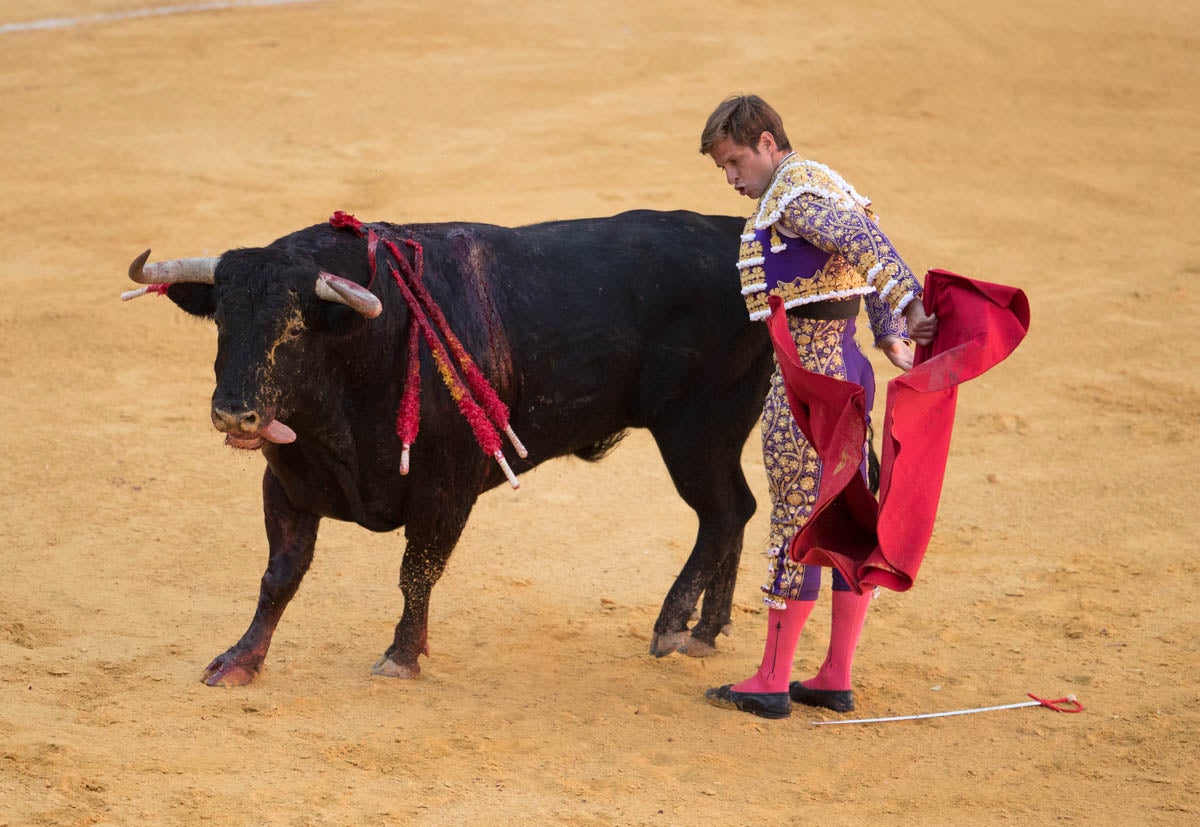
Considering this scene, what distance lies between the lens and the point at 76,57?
1273 cm

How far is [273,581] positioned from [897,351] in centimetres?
201

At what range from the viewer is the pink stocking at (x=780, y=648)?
179 inches

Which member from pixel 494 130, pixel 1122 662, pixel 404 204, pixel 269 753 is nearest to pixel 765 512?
pixel 1122 662

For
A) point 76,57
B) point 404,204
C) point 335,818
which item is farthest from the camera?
point 76,57

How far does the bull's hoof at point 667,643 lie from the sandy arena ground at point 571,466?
5 centimetres

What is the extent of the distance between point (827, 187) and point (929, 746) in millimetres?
1649

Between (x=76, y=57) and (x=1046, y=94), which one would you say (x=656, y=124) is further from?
(x=76, y=57)

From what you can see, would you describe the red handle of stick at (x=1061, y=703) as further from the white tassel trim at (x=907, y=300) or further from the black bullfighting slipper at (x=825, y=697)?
the white tassel trim at (x=907, y=300)

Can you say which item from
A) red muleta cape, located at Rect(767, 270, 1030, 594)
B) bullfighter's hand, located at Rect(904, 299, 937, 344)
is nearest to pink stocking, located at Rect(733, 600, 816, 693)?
red muleta cape, located at Rect(767, 270, 1030, 594)

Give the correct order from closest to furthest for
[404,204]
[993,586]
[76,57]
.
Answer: [993,586] → [404,204] → [76,57]

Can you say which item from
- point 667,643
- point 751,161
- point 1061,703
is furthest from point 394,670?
point 1061,703

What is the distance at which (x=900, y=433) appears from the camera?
401 centimetres

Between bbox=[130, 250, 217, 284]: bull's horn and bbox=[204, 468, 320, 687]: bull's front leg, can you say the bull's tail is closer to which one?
bbox=[204, 468, 320, 687]: bull's front leg

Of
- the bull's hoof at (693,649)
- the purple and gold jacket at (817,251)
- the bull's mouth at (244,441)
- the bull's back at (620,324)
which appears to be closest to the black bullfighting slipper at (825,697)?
the bull's hoof at (693,649)
